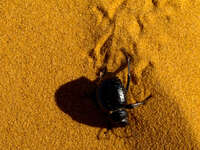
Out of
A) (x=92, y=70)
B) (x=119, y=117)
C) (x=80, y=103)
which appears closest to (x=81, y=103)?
(x=80, y=103)

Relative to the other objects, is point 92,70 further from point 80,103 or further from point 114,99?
point 114,99

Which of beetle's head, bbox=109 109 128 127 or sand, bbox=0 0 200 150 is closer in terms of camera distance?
beetle's head, bbox=109 109 128 127

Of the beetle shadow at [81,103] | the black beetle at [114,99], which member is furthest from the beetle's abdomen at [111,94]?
the beetle shadow at [81,103]

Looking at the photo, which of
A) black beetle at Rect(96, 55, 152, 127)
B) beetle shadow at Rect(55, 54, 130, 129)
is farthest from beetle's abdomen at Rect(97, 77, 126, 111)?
beetle shadow at Rect(55, 54, 130, 129)

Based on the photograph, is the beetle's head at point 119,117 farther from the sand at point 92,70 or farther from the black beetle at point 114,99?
the sand at point 92,70

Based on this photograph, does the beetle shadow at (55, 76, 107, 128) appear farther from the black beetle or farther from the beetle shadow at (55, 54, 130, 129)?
the black beetle

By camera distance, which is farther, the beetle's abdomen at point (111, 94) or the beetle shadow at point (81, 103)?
the beetle shadow at point (81, 103)
